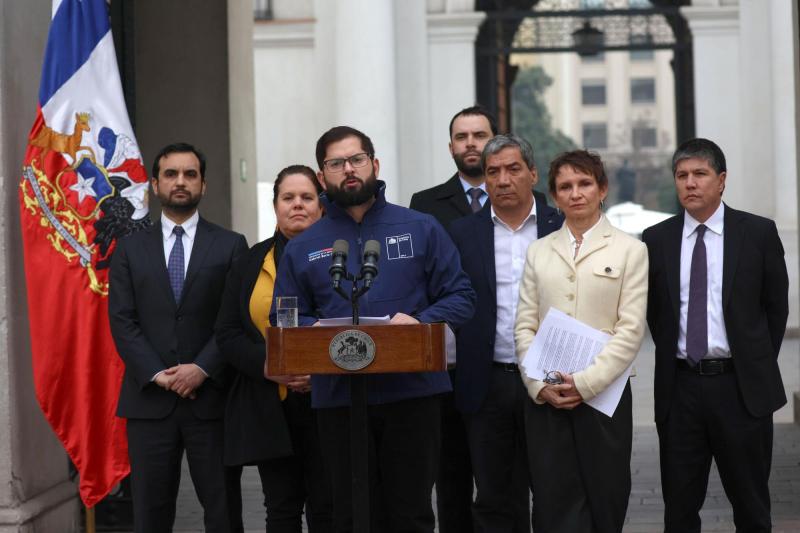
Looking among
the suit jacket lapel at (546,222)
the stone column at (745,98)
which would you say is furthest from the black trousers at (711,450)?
the stone column at (745,98)

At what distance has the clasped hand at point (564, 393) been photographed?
5.42 meters

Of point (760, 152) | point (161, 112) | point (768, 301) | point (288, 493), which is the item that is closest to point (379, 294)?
point (288, 493)

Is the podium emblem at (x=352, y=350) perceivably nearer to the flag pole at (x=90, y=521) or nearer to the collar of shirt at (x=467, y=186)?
the collar of shirt at (x=467, y=186)

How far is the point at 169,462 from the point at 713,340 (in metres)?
2.55

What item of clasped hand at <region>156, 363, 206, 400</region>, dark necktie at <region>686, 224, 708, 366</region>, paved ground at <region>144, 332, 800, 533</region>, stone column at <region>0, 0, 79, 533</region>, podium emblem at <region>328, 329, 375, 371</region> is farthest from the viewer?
paved ground at <region>144, 332, 800, 533</region>

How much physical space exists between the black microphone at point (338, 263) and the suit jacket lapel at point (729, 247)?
6.18 ft

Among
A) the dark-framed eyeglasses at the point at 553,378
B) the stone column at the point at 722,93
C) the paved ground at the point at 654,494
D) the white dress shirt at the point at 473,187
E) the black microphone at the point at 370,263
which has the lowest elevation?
the paved ground at the point at 654,494

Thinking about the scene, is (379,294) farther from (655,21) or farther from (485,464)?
(655,21)

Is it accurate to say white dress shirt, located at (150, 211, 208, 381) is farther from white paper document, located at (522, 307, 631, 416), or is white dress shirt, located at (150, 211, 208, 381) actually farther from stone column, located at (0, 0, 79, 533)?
white paper document, located at (522, 307, 631, 416)

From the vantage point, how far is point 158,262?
20.1 ft

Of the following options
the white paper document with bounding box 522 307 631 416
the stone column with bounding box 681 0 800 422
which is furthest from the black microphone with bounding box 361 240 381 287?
the stone column with bounding box 681 0 800 422

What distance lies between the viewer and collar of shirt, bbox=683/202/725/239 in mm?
5828

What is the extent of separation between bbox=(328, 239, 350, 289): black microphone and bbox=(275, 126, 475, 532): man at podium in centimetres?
48

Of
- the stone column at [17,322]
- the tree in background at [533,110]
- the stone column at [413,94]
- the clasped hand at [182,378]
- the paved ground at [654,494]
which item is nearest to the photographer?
the clasped hand at [182,378]
